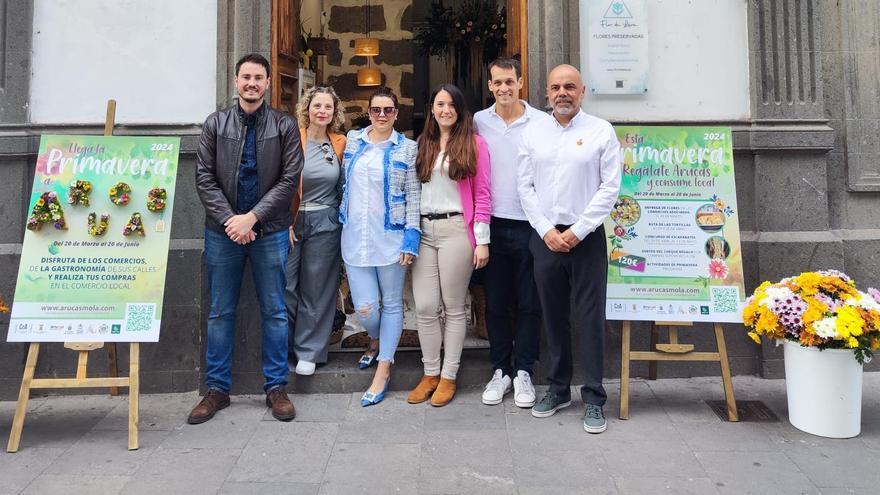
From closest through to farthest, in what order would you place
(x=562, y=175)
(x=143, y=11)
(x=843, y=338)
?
1. (x=843, y=338)
2. (x=562, y=175)
3. (x=143, y=11)

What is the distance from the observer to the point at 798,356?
12.1ft

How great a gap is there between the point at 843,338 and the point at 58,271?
444 centimetres

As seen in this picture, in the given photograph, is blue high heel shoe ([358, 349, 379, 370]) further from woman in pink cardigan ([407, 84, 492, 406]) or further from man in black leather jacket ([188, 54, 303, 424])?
man in black leather jacket ([188, 54, 303, 424])

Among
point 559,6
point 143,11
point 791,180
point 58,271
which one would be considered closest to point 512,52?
point 559,6

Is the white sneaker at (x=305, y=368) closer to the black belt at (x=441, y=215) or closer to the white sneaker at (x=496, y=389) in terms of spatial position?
the white sneaker at (x=496, y=389)

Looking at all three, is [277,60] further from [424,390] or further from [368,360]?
[424,390]

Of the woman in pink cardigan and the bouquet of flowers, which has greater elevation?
the woman in pink cardigan

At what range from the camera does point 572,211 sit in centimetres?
371

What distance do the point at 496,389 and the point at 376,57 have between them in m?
6.21

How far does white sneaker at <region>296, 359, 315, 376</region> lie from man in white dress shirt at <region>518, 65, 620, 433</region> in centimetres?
154

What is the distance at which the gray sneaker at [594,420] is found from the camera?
3.68 m

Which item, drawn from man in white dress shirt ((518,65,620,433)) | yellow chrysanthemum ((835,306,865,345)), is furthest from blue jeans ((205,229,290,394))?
yellow chrysanthemum ((835,306,865,345))

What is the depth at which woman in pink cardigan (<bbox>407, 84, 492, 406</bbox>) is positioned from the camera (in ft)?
13.1

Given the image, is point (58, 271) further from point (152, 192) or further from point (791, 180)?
point (791, 180)
